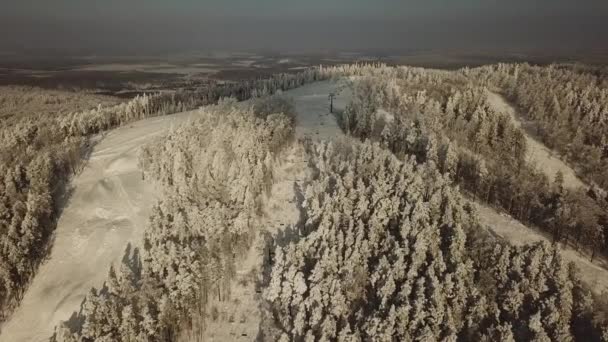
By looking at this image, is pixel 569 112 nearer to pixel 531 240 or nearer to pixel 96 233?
pixel 531 240

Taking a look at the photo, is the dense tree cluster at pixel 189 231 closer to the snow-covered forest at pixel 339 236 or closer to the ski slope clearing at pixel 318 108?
the snow-covered forest at pixel 339 236

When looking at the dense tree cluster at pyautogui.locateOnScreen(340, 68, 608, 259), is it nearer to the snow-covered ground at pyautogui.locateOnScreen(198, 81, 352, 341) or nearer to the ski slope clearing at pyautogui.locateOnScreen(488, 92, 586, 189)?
the ski slope clearing at pyautogui.locateOnScreen(488, 92, 586, 189)

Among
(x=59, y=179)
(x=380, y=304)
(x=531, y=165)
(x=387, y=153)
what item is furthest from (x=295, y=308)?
(x=531, y=165)

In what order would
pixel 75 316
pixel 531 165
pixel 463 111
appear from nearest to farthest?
pixel 75 316 < pixel 531 165 < pixel 463 111

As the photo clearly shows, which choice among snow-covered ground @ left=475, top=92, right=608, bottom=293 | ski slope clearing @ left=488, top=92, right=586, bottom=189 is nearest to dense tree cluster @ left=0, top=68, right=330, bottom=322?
snow-covered ground @ left=475, top=92, right=608, bottom=293

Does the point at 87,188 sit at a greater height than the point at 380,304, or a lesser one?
greater

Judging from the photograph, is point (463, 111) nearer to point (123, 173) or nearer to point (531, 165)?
point (531, 165)
